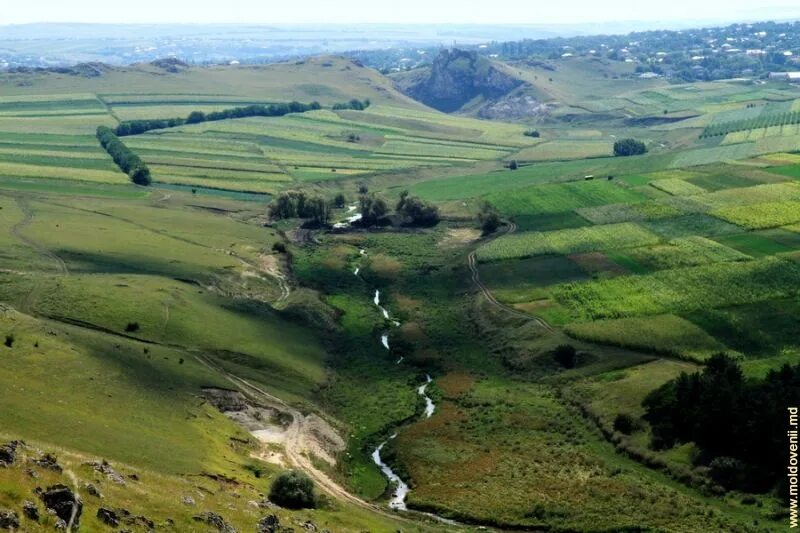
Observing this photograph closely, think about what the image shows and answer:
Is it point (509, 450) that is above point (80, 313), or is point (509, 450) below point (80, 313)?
below

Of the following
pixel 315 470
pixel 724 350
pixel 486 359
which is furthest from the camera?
pixel 486 359

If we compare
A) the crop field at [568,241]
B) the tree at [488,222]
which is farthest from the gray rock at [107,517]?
the tree at [488,222]

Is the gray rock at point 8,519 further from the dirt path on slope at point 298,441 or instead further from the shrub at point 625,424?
the shrub at point 625,424

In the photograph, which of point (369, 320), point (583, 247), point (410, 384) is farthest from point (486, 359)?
point (583, 247)

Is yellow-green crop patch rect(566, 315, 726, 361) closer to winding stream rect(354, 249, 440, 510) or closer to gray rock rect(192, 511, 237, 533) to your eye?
winding stream rect(354, 249, 440, 510)

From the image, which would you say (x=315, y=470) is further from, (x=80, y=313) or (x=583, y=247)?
(x=583, y=247)
